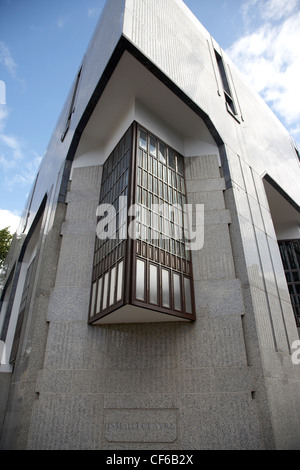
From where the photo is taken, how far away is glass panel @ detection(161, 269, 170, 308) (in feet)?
28.5

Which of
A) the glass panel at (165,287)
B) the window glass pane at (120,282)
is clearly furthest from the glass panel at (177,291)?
the window glass pane at (120,282)

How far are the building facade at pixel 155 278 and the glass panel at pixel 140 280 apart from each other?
0.04 metres

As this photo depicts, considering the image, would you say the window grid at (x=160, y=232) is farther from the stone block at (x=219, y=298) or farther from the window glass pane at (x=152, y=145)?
the stone block at (x=219, y=298)

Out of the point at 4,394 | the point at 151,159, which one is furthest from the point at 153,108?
the point at 4,394

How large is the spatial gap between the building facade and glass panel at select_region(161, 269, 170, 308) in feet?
0.19

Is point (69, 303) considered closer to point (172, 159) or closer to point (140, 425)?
point (140, 425)

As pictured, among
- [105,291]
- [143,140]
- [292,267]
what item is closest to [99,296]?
[105,291]

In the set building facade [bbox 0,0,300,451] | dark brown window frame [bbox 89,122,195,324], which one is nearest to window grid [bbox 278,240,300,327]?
building facade [bbox 0,0,300,451]

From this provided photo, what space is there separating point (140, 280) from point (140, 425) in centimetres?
397

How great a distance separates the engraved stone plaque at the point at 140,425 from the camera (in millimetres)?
7676

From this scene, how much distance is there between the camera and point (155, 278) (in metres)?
8.77
